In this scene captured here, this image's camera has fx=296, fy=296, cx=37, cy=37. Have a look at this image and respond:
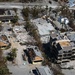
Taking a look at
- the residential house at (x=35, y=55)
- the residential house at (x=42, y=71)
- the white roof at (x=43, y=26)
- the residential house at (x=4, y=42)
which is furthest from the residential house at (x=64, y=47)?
the residential house at (x=4, y=42)

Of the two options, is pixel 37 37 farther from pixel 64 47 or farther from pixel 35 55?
pixel 64 47

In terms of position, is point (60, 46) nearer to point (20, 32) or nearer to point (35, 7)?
point (20, 32)

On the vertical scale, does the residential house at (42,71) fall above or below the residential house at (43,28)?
below

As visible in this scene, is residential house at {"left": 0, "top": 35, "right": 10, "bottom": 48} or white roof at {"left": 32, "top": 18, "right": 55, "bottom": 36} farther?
white roof at {"left": 32, "top": 18, "right": 55, "bottom": 36}

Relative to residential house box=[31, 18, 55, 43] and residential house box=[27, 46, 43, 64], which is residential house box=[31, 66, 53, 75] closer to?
residential house box=[27, 46, 43, 64]

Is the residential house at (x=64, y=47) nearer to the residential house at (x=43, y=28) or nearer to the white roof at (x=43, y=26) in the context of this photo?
the residential house at (x=43, y=28)

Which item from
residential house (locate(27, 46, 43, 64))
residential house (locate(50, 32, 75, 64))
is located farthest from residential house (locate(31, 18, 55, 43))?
residential house (locate(27, 46, 43, 64))

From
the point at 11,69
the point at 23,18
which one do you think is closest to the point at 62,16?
the point at 23,18
